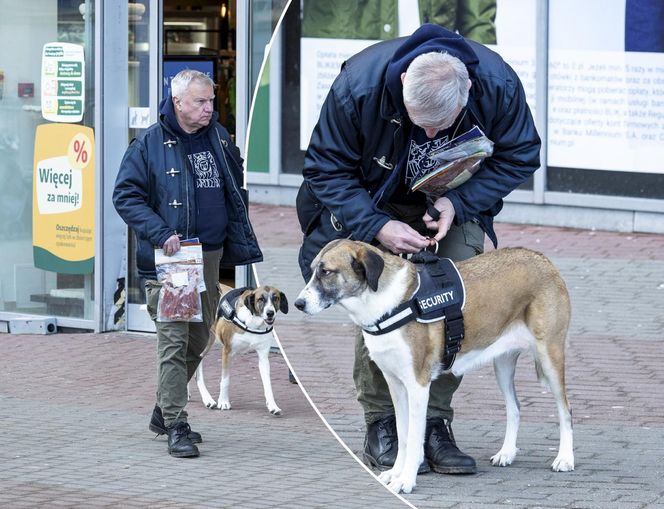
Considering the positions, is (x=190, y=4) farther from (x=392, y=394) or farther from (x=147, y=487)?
(x=392, y=394)

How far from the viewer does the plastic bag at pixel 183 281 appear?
379 centimetres

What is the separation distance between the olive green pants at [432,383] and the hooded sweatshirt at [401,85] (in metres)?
0.04

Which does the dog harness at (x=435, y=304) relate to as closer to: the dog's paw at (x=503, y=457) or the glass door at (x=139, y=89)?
the dog's paw at (x=503, y=457)

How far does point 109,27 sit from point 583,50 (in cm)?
605

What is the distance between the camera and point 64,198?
762 centimetres

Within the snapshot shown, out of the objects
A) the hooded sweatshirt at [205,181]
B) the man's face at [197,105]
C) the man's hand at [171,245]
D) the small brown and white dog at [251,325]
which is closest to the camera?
the small brown and white dog at [251,325]

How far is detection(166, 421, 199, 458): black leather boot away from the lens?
466 centimetres

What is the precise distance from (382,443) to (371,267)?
1.24 feet

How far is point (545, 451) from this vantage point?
1853 millimetres

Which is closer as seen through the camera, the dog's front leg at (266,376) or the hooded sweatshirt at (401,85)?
the hooded sweatshirt at (401,85)

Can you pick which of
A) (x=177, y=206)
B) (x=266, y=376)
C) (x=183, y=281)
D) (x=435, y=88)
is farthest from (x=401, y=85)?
(x=177, y=206)

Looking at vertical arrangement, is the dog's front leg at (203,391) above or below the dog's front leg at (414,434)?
below

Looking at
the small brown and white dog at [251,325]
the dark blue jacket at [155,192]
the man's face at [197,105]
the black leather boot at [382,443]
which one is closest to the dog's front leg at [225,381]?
the small brown and white dog at [251,325]

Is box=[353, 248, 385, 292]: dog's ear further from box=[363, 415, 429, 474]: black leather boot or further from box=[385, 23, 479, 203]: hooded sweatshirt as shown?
box=[363, 415, 429, 474]: black leather boot
